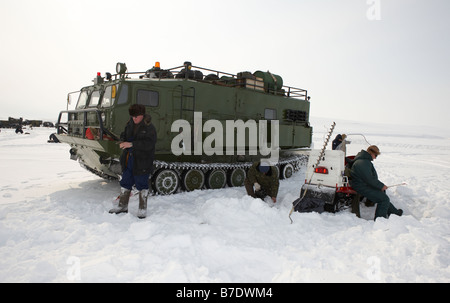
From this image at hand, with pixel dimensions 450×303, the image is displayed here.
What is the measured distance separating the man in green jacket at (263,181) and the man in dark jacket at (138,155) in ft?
8.48

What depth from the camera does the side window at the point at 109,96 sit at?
7.18 m

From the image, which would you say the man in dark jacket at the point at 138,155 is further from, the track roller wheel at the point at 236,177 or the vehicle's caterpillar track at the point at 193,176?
the track roller wheel at the point at 236,177

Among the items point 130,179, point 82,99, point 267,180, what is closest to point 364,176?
point 267,180

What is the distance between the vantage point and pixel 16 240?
4.09 metres

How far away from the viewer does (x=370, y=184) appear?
561cm

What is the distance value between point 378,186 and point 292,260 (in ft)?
9.61

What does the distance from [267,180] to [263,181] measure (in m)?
0.11

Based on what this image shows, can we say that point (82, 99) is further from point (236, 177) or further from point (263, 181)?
point (263, 181)

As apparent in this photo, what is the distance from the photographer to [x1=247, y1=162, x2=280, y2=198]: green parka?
667 centimetres

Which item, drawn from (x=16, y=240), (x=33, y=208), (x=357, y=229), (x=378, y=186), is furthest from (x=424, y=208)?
(x=33, y=208)

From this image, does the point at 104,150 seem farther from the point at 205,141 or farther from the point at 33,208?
the point at 205,141

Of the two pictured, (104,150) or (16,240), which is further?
(104,150)

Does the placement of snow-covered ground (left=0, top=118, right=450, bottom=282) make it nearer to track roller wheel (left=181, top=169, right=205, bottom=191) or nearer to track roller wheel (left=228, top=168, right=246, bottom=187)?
track roller wheel (left=181, top=169, right=205, bottom=191)
